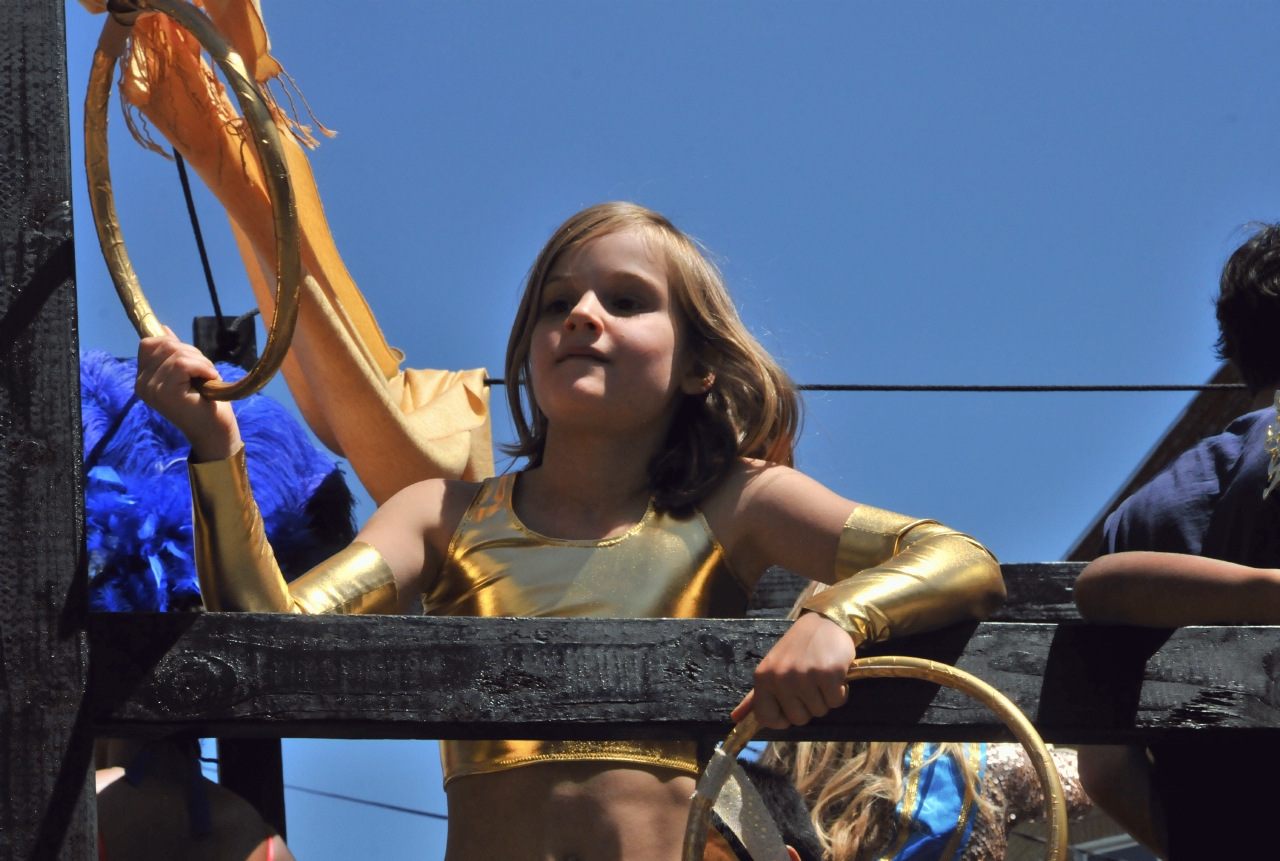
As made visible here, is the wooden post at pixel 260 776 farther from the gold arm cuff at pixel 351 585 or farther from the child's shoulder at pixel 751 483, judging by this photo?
the child's shoulder at pixel 751 483

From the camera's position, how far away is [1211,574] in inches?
60.5

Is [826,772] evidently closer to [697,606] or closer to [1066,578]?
[1066,578]

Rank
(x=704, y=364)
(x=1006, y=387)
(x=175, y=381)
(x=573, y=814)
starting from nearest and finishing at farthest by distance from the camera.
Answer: (x=175, y=381), (x=573, y=814), (x=704, y=364), (x=1006, y=387)

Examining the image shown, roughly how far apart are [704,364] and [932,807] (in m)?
0.80

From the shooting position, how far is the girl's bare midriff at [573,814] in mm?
1707

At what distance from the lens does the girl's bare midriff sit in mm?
1707

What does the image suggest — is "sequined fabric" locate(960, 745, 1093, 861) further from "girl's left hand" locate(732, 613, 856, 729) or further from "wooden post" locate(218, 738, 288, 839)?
"girl's left hand" locate(732, 613, 856, 729)

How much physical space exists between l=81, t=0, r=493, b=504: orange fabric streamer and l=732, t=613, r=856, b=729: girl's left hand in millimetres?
1355

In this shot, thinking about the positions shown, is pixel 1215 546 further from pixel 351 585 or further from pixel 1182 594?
pixel 351 585

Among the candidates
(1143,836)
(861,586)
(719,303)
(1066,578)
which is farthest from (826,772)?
(861,586)

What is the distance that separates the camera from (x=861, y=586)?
1.50 m

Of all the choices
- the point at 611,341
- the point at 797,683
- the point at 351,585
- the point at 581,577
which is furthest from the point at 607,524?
the point at 797,683

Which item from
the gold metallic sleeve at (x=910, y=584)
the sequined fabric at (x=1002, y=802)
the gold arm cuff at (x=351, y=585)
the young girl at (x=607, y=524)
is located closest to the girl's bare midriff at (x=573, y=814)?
the young girl at (x=607, y=524)

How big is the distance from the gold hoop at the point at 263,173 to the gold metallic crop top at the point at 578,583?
546mm
